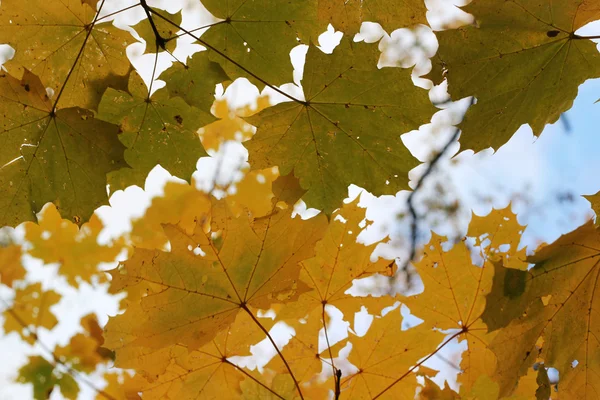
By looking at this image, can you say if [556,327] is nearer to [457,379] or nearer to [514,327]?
[514,327]

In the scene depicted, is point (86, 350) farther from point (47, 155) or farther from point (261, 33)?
point (261, 33)

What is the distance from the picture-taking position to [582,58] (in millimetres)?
1539

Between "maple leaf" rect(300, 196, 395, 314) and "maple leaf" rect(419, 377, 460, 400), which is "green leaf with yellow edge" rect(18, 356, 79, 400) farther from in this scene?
"maple leaf" rect(419, 377, 460, 400)

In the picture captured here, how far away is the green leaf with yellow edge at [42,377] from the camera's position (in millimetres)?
3564

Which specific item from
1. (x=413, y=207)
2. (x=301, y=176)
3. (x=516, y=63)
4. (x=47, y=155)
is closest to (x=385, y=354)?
(x=301, y=176)

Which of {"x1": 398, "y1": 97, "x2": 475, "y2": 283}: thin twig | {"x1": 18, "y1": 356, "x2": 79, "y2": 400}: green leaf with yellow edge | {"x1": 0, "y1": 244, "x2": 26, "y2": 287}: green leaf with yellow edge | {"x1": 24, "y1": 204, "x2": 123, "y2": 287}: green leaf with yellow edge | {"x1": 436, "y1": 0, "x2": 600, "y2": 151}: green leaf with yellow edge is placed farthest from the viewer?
{"x1": 398, "y1": 97, "x2": 475, "y2": 283}: thin twig

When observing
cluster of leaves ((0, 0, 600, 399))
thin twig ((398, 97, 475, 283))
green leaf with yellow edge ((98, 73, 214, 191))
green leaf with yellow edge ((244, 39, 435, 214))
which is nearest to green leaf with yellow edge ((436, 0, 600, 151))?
cluster of leaves ((0, 0, 600, 399))

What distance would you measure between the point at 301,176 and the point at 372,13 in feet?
2.07

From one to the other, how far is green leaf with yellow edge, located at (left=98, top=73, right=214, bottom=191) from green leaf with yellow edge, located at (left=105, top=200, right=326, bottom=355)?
367 millimetres

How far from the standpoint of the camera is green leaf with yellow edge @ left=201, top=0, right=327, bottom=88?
1.70m

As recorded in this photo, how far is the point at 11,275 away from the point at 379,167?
332cm

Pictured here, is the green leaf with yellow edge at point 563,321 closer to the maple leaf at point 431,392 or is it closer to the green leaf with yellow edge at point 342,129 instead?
the maple leaf at point 431,392

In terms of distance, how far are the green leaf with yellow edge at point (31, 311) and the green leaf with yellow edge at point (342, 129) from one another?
2851mm

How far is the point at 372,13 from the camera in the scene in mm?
1700
